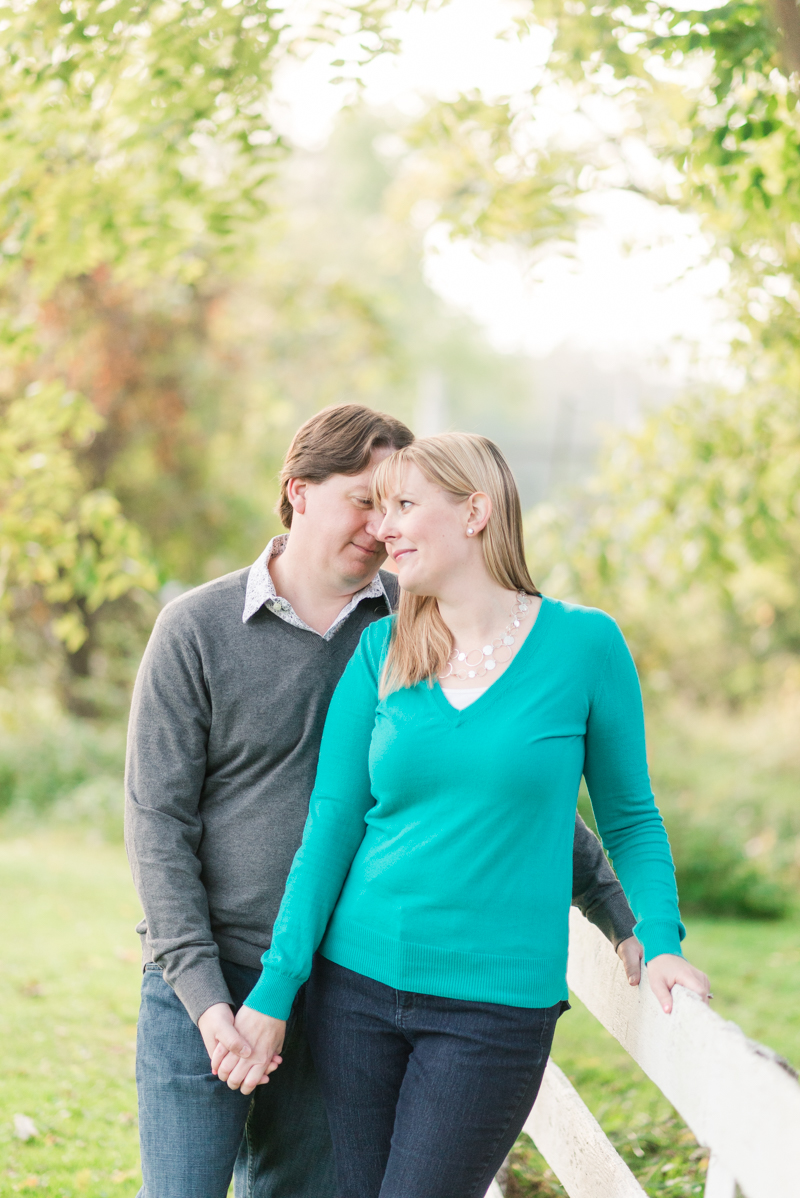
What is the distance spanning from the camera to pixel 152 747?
214 centimetres

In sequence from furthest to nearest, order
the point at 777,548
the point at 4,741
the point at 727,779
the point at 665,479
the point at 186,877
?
the point at 4,741 → the point at 727,779 → the point at 777,548 → the point at 665,479 → the point at 186,877

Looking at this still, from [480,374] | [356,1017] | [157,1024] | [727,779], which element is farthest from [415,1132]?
[480,374]

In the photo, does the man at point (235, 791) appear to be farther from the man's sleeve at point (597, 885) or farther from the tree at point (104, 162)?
the tree at point (104, 162)

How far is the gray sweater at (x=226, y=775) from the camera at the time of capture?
6.95 feet

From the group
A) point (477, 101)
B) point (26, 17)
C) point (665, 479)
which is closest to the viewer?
point (26, 17)

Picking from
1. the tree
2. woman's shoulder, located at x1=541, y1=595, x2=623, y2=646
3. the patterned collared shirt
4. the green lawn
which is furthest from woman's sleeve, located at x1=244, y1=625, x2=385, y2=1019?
the tree

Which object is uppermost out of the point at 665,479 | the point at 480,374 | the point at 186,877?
the point at 186,877

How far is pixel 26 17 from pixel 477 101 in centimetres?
204

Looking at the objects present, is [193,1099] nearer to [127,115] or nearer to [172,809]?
[172,809]

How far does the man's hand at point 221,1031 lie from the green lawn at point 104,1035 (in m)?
1.51

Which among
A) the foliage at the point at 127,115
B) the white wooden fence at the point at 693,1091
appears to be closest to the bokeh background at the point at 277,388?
the foliage at the point at 127,115

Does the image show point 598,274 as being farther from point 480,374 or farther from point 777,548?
point 480,374

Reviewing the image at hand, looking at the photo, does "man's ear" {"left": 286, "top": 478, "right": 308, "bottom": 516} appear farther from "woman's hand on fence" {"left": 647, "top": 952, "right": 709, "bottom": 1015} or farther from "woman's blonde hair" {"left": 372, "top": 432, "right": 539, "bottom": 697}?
"woman's hand on fence" {"left": 647, "top": 952, "right": 709, "bottom": 1015}

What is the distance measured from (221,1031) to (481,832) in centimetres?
61
